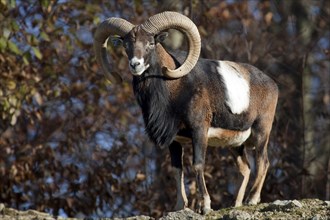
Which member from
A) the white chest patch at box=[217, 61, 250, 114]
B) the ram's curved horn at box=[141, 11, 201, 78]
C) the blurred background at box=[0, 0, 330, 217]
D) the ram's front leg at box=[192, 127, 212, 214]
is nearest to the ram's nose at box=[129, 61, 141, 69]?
the ram's curved horn at box=[141, 11, 201, 78]

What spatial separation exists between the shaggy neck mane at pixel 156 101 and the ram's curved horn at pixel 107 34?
58cm

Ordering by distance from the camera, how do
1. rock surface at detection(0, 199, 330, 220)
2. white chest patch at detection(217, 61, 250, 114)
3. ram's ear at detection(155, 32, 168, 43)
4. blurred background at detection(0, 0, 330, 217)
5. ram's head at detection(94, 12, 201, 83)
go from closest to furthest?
rock surface at detection(0, 199, 330, 220) < ram's head at detection(94, 12, 201, 83) < ram's ear at detection(155, 32, 168, 43) < white chest patch at detection(217, 61, 250, 114) < blurred background at detection(0, 0, 330, 217)

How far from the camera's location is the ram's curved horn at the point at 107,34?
50.0ft

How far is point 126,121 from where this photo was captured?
981 inches

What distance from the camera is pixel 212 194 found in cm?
2300

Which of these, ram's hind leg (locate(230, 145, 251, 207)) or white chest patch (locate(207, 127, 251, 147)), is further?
ram's hind leg (locate(230, 145, 251, 207))

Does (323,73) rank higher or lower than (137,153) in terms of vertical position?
higher

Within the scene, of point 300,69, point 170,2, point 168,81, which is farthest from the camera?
point 300,69

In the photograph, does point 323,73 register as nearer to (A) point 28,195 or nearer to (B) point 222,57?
(B) point 222,57

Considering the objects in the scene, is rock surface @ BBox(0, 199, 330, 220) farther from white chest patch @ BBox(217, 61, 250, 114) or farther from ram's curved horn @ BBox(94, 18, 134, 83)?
ram's curved horn @ BBox(94, 18, 134, 83)

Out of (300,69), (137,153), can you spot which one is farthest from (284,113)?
(137,153)

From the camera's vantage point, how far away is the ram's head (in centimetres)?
1477

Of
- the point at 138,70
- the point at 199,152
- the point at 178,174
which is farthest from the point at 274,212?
the point at 138,70

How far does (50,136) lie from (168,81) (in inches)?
396
